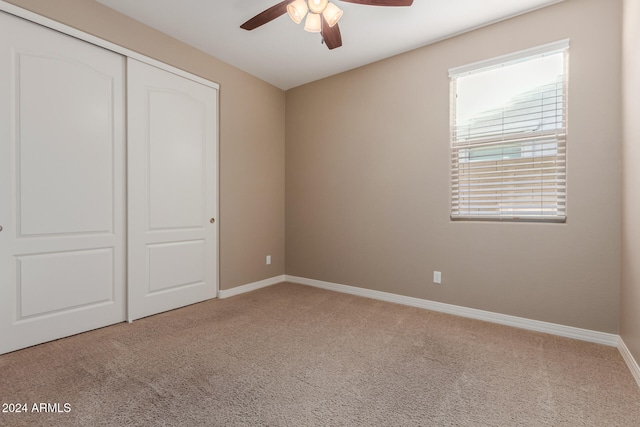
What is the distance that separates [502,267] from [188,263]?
10.1 feet

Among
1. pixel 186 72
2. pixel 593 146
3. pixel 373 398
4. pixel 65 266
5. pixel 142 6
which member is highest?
pixel 142 6

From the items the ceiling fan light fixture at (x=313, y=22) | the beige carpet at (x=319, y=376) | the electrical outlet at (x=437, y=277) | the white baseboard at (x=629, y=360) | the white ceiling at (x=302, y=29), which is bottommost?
the beige carpet at (x=319, y=376)

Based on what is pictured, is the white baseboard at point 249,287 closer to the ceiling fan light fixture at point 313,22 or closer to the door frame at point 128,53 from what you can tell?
the door frame at point 128,53

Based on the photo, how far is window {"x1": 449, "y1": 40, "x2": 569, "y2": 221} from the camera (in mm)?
2445

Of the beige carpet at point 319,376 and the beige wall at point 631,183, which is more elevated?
the beige wall at point 631,183

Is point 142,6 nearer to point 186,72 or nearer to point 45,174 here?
point 186,72

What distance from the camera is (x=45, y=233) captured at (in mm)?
2234

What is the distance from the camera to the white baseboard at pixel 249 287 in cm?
347

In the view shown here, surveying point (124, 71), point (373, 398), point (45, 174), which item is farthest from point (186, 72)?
point (373, 398)

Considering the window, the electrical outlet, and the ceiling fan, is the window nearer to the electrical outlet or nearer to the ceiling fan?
the electrical outlet

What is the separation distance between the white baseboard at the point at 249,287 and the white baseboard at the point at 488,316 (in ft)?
2.07

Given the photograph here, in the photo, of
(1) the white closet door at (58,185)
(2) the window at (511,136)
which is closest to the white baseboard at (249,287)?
(1) the white closet door at (58,185)

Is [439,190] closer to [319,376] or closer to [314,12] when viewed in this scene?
[314,12]

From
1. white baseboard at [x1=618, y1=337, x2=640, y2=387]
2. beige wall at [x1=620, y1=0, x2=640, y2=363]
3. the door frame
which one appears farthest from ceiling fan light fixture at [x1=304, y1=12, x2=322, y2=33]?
white baseboard at [x1=618, y1=337, x2=640, y2=387]
